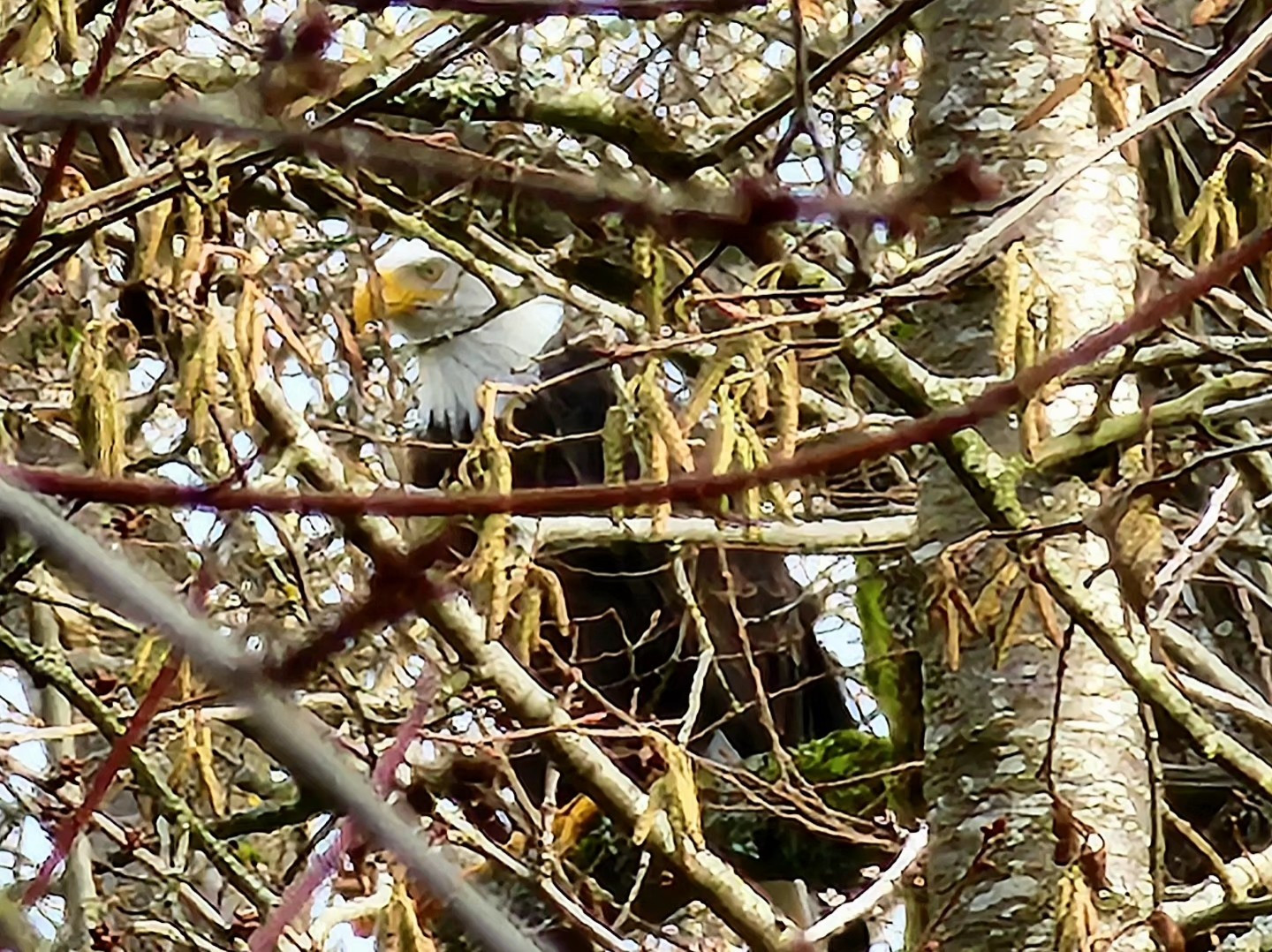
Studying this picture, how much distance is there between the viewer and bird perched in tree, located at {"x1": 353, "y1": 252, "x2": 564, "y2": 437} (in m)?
4.51

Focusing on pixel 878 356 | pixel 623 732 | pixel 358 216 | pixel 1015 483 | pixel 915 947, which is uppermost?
pixel 358 216

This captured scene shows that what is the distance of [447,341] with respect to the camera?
463 cm

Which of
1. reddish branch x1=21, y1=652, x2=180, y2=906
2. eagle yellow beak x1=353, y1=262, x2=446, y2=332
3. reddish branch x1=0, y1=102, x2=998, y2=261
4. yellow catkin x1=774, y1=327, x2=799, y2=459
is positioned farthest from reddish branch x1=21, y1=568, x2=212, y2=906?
eagle yellow beak x1=353, y1=262, x2=446, y2=332

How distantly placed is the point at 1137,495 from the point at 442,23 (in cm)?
80

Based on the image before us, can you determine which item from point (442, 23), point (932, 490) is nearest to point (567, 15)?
point (442, 23)

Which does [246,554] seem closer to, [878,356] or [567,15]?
[878,356]

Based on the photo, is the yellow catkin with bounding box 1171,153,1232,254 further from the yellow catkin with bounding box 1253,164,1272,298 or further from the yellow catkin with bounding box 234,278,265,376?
the yellow catkin with bounding box 234,278,265,376

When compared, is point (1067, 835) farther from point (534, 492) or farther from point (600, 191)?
point (534, 492)

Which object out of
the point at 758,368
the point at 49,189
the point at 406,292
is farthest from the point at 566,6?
the point at 406,292

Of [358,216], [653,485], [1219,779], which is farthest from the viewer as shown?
[1219,779]

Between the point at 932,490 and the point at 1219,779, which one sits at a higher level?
the point at 932,490

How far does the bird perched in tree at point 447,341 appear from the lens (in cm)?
451

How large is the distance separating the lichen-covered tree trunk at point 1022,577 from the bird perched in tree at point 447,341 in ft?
6.40

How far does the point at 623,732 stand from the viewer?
2.31 m
